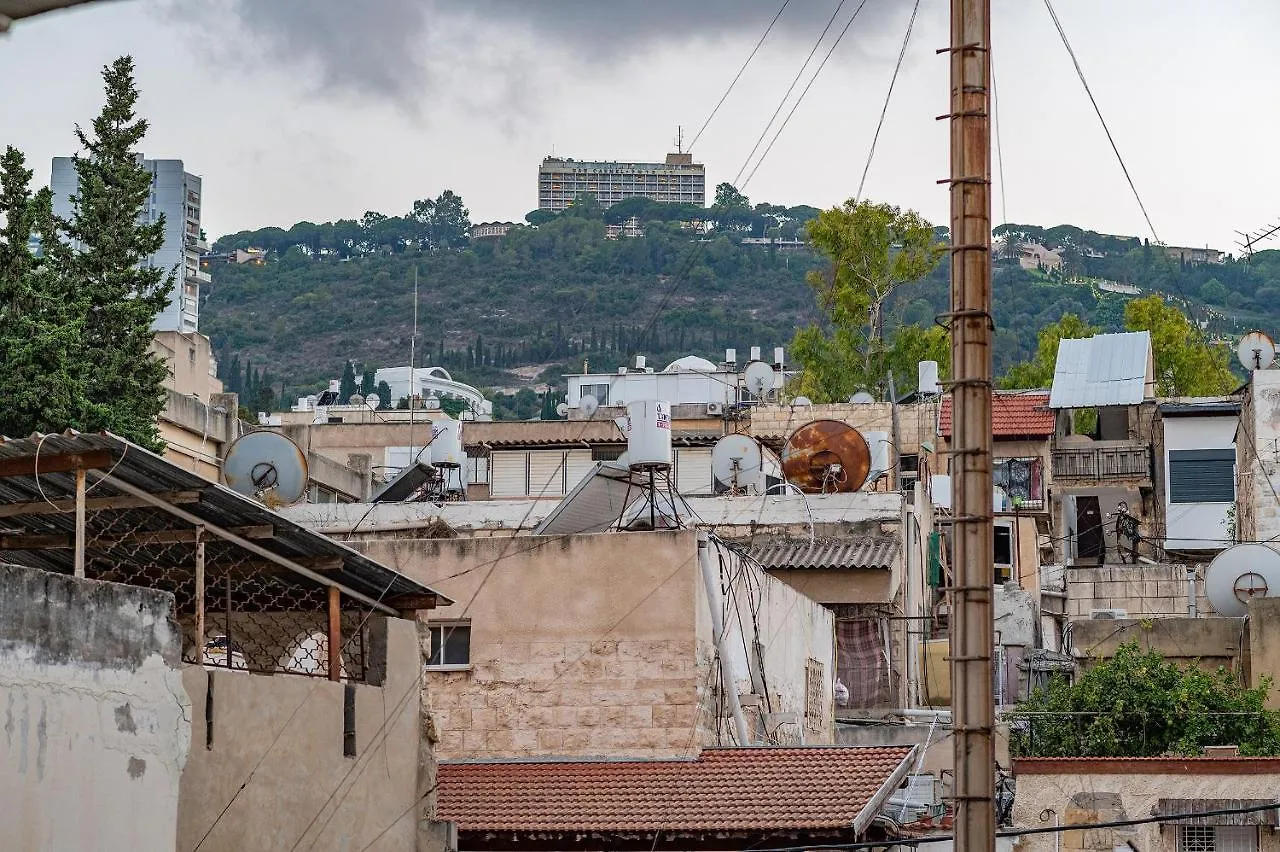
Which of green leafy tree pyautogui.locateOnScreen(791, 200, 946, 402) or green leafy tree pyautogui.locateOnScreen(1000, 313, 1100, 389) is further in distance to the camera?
green leafy tree pyautogui.locateOnScreen(1000, 313, 1100, 389)

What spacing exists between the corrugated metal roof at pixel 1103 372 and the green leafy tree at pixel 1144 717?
88.8 feet

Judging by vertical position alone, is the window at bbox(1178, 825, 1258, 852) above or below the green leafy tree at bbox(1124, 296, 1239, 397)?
below

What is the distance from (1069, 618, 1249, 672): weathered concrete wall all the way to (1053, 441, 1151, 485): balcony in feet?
72.5

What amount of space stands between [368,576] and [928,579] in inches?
781

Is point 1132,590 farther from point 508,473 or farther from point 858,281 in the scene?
point 858,281

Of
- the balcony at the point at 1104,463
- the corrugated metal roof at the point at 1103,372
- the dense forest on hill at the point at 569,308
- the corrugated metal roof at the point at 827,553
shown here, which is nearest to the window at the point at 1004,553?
the balcony at the point at 1104,463

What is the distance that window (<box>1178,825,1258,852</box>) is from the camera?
85.7 ft

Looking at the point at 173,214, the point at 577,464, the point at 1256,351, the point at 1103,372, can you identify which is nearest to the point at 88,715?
the point at 577,464

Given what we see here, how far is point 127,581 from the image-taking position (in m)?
18.0

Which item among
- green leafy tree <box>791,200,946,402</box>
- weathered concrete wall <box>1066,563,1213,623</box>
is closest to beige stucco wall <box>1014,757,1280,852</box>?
weathered concrete wall <box>1066,563,1213,623</box>

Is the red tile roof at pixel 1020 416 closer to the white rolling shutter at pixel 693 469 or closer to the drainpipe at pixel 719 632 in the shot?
the white rolling shutter at pixel 693 469

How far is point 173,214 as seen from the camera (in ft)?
337

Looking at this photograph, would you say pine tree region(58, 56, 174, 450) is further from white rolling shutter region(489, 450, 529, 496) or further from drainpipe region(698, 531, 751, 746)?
drainpipe region(698, 531, 751, 746)

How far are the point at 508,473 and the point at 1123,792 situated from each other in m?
22.0
